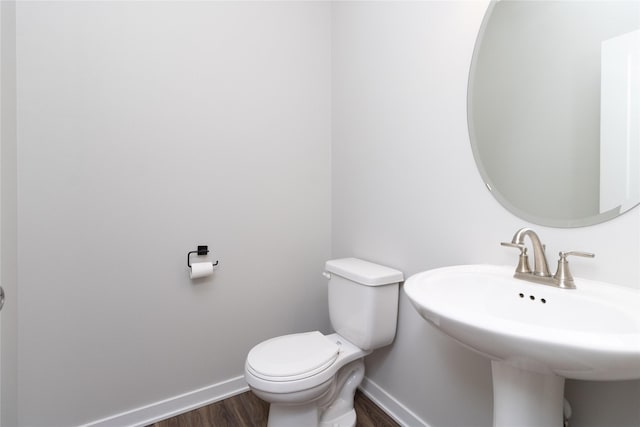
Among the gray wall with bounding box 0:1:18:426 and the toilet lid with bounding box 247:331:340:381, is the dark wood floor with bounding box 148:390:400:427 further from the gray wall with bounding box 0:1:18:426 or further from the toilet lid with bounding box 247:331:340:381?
the gray wall with bounding box 0:1:18:426

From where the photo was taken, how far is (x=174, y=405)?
1576 mm

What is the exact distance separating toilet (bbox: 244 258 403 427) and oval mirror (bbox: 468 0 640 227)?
2.24ft

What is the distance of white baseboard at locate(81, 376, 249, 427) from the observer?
57.4 inches

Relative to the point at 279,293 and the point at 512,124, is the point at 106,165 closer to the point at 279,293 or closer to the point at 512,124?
the point at 279,293

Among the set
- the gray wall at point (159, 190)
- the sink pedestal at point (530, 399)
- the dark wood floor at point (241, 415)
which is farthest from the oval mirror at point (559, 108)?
the dark wood floor at point (241, 415)

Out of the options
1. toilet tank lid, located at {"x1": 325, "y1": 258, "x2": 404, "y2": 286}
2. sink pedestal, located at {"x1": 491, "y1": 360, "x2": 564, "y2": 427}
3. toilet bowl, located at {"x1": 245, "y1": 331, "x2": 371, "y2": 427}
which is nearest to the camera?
sink pedestal, located at {"x1": 491, "y1": 360, "x2": 564, "y2": 427}

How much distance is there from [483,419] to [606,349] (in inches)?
32.3

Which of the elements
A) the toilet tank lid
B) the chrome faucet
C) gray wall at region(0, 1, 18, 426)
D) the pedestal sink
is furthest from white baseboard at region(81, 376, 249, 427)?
the chrome faucet

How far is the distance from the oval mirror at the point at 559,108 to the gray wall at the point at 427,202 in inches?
2.1

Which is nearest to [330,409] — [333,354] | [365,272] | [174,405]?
[333,354]

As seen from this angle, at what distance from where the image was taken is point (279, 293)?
186 centimetres

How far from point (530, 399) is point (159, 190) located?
1.66 metres

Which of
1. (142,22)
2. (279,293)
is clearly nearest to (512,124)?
(279,293)

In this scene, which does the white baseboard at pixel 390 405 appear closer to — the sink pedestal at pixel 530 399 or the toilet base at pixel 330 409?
the toilet base at pixel 330 409
